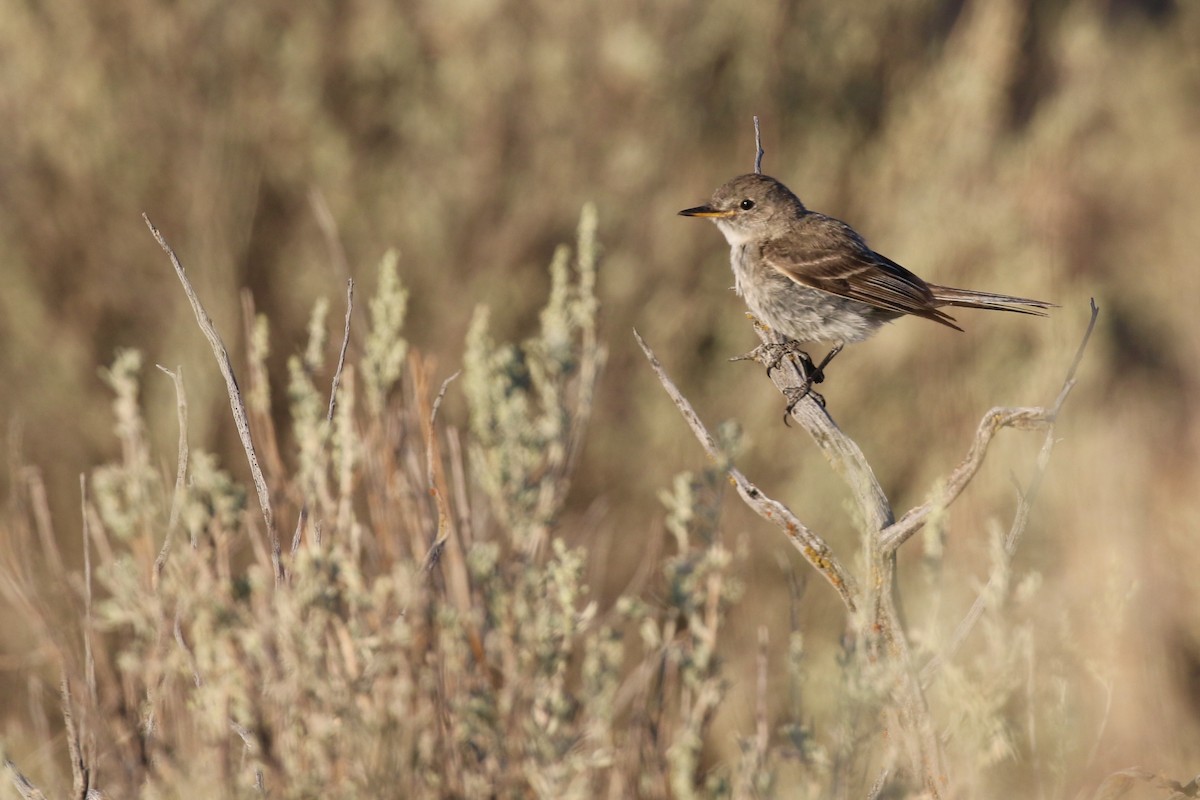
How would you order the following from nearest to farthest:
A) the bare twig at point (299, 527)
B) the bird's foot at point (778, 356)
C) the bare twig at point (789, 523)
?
1. the bare twig at point (299, 527)
2. the bare twig at point (789, 523)
3. the bird's foot at point (778, 356)

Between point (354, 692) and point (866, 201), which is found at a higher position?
point (866, 201)

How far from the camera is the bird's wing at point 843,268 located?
14.2ft

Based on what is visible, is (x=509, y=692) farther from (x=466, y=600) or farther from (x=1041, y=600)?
(x=1041, y=600)

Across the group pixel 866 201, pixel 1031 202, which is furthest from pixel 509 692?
pixel 1031 202

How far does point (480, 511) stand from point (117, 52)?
5.13m

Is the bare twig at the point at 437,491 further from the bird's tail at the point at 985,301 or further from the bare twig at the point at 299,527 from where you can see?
the bird's tail at the point at 985,301

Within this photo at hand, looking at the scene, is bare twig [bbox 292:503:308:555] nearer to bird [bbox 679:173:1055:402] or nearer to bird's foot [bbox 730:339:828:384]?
bird's foot [bbox 730:339:828:384]

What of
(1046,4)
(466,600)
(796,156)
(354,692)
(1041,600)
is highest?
(1046,4)

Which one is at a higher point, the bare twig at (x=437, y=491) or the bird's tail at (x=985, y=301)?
the bird's tail at (x=985, y=301)

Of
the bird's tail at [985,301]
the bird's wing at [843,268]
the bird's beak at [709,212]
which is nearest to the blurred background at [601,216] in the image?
the bird's beak at [709,212]

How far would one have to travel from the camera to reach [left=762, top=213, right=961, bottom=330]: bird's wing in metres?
4.33

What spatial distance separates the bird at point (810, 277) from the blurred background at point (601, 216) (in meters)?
1.88

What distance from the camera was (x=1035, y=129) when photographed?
8352mm

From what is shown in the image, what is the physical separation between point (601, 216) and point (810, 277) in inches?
108
